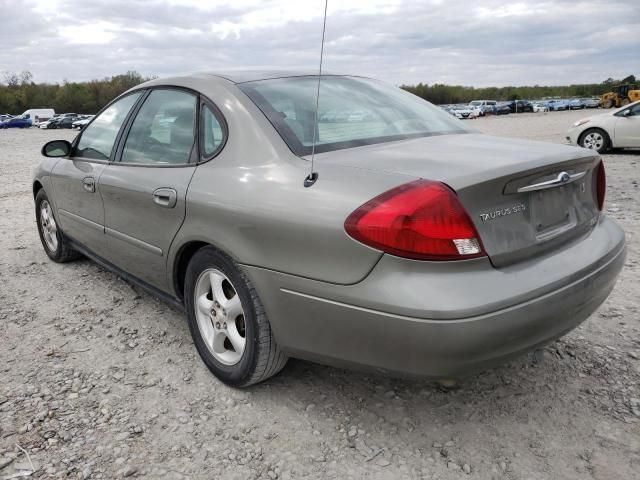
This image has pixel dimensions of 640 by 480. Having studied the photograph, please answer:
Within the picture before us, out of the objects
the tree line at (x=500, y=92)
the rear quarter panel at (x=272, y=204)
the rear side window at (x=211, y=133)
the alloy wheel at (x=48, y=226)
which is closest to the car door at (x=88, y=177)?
the alloy wheel at (x=48, y=226)

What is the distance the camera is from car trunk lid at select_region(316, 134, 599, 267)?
201 cm

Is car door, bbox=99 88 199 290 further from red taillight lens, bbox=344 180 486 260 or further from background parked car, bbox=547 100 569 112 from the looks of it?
background parked car, bbox=547 100 569 112

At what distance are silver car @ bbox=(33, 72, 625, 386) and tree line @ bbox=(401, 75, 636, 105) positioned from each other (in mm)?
97795

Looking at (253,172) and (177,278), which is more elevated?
(253,172)

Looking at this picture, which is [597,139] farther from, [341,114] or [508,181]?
[508,181]

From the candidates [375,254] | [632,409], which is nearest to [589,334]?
[632,409]

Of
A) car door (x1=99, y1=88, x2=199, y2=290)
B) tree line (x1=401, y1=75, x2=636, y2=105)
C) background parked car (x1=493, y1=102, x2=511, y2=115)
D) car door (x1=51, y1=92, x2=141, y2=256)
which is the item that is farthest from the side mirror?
tree line (x1=401, y1=75, x2=636, y2=105)

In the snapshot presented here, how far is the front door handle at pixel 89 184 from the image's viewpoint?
11.8 feet

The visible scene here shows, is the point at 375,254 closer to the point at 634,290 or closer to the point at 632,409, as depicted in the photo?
the point at 632,409

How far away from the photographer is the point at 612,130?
12008 millimetres

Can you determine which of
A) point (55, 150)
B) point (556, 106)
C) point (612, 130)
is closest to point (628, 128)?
point (612, 130)

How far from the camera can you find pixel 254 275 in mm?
2316

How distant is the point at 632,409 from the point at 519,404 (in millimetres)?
477

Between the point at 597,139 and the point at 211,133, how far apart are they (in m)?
11.8
